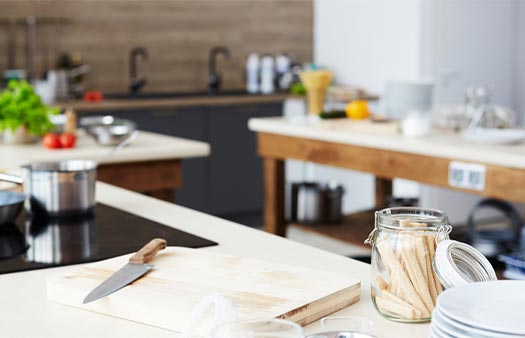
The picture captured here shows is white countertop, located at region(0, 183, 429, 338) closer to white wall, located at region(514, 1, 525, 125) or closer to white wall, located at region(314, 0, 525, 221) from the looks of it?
white wall, located at region(314, 0, 525, 221)

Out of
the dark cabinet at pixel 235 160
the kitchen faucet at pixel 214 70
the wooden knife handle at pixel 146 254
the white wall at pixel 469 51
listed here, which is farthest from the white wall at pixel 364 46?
the wooden knife handle at pixel 146 254

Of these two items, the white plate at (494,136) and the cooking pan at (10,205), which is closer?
the cooking pan at (10,205)

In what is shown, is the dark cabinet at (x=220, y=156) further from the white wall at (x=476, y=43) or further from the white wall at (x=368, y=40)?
the white wall at (x=476, y=43)

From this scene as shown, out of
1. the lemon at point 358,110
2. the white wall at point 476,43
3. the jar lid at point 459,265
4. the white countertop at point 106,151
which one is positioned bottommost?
the white countertop at point 106,151

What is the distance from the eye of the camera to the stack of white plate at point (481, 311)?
3.60 ft

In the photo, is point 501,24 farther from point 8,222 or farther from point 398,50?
point 8,222

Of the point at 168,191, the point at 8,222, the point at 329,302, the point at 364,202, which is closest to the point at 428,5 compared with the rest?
the point at 364,202

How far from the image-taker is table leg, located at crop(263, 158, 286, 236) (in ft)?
16.8

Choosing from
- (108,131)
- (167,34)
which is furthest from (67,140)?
(167,34)

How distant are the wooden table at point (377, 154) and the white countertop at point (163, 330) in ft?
5.44

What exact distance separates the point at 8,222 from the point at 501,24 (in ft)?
17.3

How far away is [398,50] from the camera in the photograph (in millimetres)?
6629

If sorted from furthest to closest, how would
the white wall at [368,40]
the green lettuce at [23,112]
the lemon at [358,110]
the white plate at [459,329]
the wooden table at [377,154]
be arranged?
the white wall at [368,40], the lemon at [358,110], the green lettuce at [23,112], the wooden table at [377,154], the white plate at [459,329]

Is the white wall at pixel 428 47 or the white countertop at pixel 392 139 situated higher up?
the white wall at pixel 428 47
